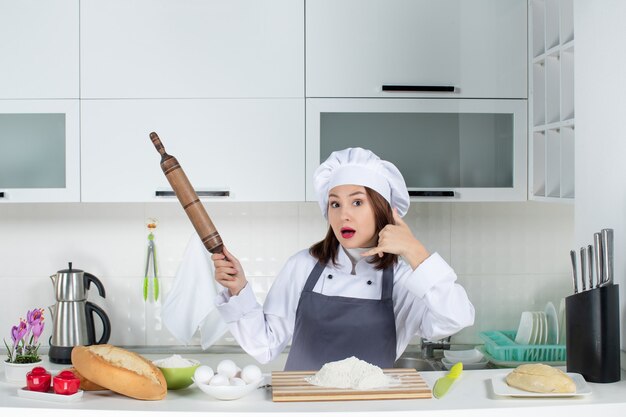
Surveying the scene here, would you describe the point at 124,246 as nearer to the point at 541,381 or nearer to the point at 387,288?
the point at 387,288

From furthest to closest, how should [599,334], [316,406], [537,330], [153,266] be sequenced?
1. [153,266]
2. [537,330]
3. [599,334]
4. [316,406]

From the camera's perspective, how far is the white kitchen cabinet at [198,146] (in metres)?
2.46

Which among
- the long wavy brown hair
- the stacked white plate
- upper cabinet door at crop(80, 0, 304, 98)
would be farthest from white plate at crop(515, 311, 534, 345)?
upper cabinet door at crop(80, 0, 304, 98)

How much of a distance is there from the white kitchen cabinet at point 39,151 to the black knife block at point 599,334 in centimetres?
163

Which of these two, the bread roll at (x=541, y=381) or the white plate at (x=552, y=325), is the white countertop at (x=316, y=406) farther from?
the white plate at (x=552, y=325)

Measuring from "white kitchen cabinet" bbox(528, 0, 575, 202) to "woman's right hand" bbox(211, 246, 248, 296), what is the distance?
43.3 inches

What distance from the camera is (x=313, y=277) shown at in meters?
2.02

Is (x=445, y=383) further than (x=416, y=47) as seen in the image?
No

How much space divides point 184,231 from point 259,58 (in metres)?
0.75

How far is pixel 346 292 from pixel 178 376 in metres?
0.69

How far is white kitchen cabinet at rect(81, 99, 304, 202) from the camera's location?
2457mm

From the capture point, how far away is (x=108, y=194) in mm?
2463

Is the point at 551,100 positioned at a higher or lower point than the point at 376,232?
higher

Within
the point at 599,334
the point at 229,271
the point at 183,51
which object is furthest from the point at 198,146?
the point at 599,334
